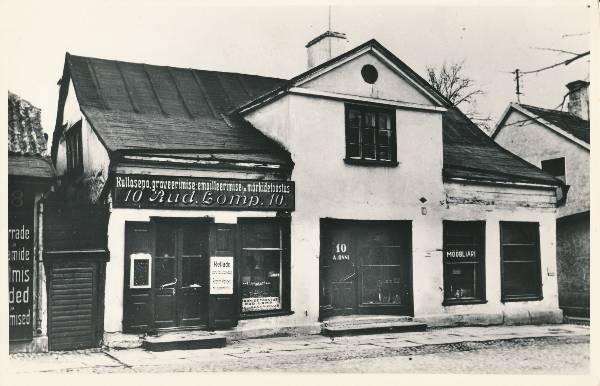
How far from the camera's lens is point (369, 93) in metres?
14.2

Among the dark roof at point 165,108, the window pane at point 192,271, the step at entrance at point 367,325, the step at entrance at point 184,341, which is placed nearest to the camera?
the step at entrance at point 184,341

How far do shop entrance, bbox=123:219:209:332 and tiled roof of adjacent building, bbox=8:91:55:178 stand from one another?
185 centimetres

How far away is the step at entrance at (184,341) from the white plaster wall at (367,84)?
5.46 m

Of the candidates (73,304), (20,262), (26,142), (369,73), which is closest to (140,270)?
(73,304)

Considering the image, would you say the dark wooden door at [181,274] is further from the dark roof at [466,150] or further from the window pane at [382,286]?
the window pane at [382,286]

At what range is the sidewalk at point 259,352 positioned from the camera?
32.7 ft

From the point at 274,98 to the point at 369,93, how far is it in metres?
2.10

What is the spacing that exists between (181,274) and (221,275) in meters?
0.77

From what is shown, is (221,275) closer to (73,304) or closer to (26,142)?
(73,304)

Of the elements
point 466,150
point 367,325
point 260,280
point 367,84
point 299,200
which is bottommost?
→ point 367,325

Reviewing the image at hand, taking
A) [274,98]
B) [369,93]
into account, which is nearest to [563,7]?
[369,93]

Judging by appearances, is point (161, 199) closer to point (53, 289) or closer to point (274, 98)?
point (53, 289)

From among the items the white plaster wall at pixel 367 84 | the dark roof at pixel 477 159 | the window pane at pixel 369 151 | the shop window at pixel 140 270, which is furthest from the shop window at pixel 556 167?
the shop window at pixel 140 270

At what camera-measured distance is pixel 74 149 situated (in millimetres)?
14586
